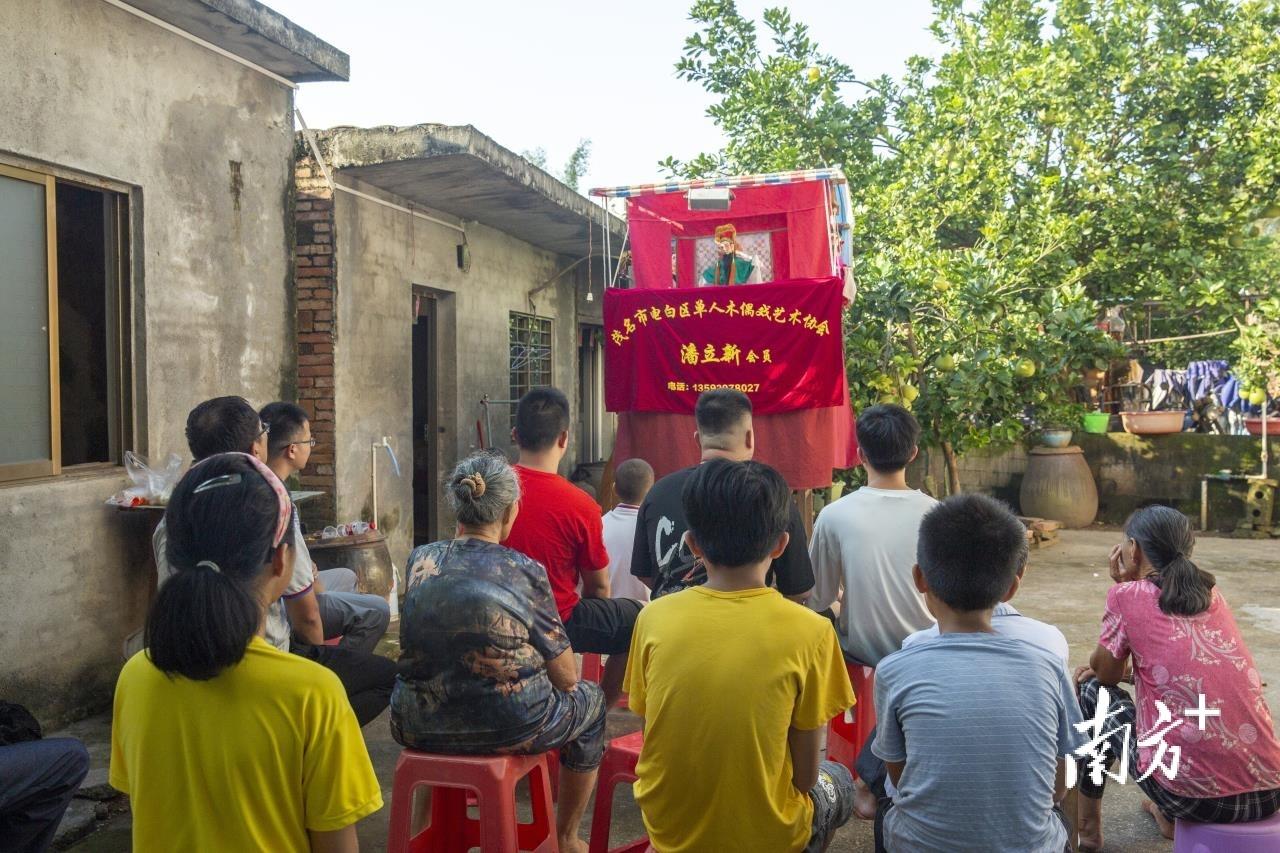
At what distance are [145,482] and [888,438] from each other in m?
3.38

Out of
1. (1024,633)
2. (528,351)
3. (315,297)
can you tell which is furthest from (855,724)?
(528,351)

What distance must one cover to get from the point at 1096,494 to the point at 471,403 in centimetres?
710

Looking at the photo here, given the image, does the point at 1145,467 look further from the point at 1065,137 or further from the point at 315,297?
the point at 315,297

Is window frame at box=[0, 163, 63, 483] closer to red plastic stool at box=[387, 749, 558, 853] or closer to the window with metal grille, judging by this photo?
red plastic stool at box=[387, 749, 558, 853]

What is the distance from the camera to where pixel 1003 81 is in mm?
10266

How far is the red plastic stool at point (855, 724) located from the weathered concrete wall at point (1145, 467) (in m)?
7.09

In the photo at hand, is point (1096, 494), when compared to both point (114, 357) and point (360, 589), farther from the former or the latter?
point (114, 357)

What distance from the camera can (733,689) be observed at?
221 centimetres

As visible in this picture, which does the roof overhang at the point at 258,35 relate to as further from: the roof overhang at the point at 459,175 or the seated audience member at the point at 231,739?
the seated audience member at the point at 231,739

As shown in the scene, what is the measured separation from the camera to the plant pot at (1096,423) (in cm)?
1152

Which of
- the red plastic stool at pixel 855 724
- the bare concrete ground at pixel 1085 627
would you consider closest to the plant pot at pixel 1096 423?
the bare concrete ground at pixel 1085 627

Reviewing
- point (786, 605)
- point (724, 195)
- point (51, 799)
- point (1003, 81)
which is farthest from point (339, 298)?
point (1003, 81)

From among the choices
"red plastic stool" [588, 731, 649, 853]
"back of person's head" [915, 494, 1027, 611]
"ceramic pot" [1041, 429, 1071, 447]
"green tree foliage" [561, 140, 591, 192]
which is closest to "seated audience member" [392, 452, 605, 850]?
"red plastic stool" [588, 731, 649, 853]

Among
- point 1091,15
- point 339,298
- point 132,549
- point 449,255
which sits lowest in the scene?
point 132,549
